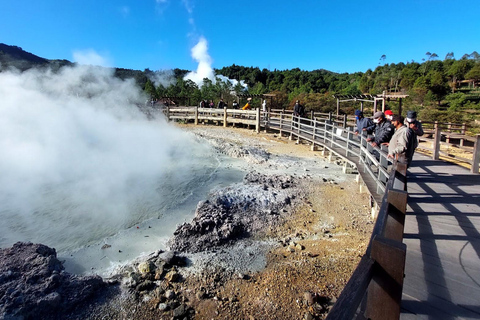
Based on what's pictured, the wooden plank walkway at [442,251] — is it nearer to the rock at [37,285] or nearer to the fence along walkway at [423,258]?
the fence along walkway at [423,258]

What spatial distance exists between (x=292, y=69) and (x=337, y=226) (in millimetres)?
114057

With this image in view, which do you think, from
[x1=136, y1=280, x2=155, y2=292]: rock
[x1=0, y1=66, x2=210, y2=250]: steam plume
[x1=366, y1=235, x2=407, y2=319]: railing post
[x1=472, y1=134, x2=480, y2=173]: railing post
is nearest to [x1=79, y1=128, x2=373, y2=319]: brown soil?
[x1=136, y1=280, x2=155, y2=292]: rock

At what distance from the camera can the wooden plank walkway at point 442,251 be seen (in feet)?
7.57

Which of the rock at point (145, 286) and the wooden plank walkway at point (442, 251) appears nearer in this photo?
the wooden plank walkway at point (442, 251)

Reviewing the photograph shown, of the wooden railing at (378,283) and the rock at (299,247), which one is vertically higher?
the wooden railing at (378,283)

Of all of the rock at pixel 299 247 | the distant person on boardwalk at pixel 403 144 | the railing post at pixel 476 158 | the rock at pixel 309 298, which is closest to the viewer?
the rock at pixel 309 298

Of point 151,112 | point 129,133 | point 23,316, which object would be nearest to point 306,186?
point 23,316

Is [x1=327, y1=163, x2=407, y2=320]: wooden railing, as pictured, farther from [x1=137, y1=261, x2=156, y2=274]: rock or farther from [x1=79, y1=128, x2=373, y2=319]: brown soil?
[x1=137, y1=261, x2=156, y2=274]: rock

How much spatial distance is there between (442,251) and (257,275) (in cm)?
226

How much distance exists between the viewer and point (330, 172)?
9.73 m

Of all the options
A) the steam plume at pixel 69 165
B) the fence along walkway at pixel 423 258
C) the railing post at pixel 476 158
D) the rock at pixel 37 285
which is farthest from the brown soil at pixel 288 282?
the railing post at pixel 476 158

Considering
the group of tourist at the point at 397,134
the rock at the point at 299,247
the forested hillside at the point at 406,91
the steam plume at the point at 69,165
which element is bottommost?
the rock at the point at 299,247

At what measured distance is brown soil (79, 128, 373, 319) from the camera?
3443 mm

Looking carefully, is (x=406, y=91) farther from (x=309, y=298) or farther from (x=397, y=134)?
(x=309, y=298)
